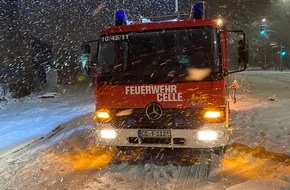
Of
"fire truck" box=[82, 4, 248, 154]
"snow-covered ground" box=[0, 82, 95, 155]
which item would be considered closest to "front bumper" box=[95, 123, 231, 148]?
"fire truck" box=[82, 4, 248, 154]

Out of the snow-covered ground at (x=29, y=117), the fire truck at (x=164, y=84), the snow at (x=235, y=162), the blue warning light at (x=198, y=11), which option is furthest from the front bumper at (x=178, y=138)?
the snow-covered ground at (x=29, y=117)

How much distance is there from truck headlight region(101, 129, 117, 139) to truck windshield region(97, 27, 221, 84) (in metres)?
0.90

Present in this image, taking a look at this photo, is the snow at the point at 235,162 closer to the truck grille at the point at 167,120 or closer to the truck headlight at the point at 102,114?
the truck grille at the point at 167,120

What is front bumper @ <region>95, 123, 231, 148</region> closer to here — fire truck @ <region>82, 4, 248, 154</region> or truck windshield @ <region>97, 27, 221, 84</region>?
fire truck @ <region>82, 4, 248, 154</region>

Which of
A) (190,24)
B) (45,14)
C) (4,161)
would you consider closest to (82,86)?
(45,14)

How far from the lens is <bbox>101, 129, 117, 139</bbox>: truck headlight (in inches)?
264

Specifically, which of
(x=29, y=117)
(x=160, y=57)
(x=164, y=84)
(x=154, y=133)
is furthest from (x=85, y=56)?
(x=29, y=117)

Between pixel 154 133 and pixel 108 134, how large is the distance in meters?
0.88

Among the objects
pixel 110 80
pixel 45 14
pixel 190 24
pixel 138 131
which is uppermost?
pixel 45 14

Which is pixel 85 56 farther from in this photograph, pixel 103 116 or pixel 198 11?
pixel 198 11

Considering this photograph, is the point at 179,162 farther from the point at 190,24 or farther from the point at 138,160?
the point at 190,24

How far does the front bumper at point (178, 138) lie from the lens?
6293 mm

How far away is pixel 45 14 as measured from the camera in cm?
2725

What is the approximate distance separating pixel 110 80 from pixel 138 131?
1.04 meters
